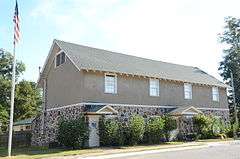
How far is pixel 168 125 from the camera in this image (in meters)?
31.2

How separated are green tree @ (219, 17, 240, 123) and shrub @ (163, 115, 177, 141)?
2342cm

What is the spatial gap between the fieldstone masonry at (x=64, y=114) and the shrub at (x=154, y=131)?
3.87 feet

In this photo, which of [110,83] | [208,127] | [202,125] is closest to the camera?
[110,83]

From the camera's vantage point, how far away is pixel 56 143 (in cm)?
2814

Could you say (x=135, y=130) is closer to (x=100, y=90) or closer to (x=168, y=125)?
(x=100, y=90)

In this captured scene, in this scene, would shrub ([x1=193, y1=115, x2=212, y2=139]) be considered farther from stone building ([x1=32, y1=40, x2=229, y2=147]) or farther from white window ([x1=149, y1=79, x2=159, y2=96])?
white window ([x1=149, y1=79, x2=159, y2=96])

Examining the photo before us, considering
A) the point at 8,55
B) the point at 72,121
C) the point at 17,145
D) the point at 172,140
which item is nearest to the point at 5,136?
the point at 17,145

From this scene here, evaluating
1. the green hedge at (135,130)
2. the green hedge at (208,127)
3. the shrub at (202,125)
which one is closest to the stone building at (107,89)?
the shrub at (202,125)

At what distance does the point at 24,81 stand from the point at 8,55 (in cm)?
490

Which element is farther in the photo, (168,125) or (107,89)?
(168,125)

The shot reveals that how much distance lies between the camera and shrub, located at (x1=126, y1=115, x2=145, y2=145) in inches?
1093

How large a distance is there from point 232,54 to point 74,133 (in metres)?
36.0

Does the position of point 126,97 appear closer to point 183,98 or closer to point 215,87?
point 183,98

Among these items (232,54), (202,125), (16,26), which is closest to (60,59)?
(16,26)
